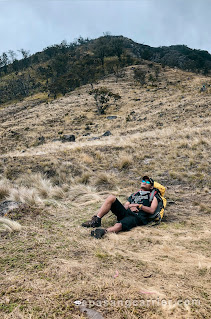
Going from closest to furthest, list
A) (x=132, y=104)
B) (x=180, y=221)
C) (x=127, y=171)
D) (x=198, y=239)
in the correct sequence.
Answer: (x=198, y=239), (x=180, y=221), (x=127, y=171), (x=132, y=104)

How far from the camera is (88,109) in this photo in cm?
4134

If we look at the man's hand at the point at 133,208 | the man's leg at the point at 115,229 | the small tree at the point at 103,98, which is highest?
the small tree at the point at 103,98

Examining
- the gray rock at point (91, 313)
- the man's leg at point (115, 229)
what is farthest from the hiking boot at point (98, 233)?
the gray rock at point (91, 313)

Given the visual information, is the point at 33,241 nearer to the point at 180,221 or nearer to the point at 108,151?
the point at 180,221

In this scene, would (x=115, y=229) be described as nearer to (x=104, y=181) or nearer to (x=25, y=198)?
(x=25, y=198)

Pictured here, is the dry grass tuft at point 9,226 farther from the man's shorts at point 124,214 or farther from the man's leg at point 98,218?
the man's shorts at point 124,214

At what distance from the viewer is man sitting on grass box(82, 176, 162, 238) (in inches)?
155

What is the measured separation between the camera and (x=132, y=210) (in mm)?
4320

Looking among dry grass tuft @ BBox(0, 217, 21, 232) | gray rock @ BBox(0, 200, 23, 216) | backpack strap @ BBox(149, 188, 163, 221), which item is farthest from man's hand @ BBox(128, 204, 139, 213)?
gray rock @ BBox(0, 200, 23, 216)

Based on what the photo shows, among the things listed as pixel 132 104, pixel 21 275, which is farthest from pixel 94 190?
pixel 132 104

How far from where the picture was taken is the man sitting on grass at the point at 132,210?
3.94m

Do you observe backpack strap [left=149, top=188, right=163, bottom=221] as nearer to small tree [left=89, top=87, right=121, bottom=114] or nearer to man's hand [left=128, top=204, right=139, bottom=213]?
man's hand [left=128, top=204, right=139, bottom=213]

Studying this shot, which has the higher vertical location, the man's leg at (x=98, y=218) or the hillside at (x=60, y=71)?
the hillside at (x=60, y=71)

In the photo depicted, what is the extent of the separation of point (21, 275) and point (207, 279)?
6.54 ft
